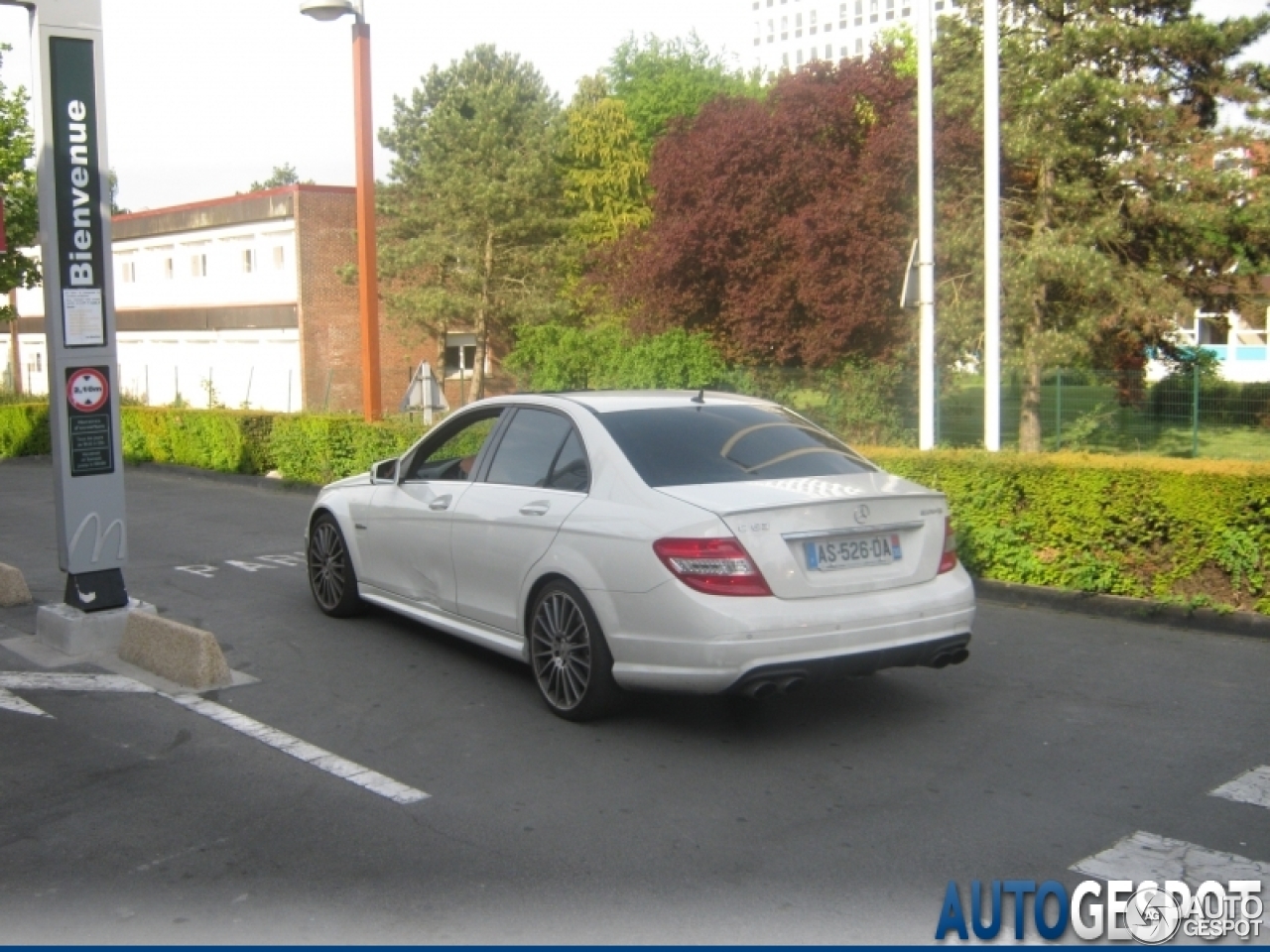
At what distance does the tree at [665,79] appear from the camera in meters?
54.8

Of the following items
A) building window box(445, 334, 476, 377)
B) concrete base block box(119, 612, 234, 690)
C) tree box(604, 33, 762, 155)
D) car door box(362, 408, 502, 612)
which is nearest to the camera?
concrete base block box(119, 612, 234, 690)

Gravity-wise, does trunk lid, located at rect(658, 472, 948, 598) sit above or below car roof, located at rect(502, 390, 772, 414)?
below

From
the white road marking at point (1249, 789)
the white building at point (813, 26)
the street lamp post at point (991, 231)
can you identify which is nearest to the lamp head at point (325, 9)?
the street lamp post at point (991, 231)

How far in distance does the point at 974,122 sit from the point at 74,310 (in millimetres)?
17294

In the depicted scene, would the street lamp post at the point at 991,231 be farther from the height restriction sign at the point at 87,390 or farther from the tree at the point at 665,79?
the tree at the point at 665,79

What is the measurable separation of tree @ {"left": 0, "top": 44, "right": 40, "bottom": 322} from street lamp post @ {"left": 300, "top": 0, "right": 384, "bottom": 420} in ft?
41.5

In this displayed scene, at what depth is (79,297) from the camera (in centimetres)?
796

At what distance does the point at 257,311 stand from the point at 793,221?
23118mm

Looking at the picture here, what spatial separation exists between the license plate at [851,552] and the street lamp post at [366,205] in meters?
11.8

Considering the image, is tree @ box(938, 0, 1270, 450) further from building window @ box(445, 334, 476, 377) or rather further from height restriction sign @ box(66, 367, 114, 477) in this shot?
building window @ box(445, 334, 476, 377)

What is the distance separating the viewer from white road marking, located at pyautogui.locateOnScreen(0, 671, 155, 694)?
7285 mm

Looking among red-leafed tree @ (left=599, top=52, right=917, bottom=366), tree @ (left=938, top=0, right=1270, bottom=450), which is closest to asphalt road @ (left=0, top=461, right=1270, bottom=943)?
tree @ (left=938, top=0, right=1270, bottom=450)

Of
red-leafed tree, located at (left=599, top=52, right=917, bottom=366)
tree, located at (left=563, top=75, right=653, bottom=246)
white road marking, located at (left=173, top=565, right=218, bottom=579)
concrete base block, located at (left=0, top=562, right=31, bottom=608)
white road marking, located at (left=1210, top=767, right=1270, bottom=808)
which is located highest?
tree, located at (left=563, top=75, right=653, bottom=246)

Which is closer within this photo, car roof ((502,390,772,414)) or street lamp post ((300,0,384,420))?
car roof ((502,390,772,414))
